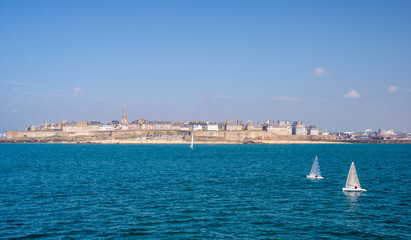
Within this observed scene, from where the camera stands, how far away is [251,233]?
1856 cm

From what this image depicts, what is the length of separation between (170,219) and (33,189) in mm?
16137

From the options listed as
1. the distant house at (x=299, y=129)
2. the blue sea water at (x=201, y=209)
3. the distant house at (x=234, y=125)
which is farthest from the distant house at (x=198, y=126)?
the blue sea water at (x=201, y=209)

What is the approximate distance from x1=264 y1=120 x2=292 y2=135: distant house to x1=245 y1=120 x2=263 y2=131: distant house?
12.2ft

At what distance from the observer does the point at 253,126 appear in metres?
190

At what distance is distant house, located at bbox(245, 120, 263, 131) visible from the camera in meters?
190

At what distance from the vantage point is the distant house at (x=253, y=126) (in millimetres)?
190375

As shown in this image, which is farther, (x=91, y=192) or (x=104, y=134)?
(x=104, y=134)

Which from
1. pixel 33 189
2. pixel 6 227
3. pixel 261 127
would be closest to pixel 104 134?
pixel 261 127

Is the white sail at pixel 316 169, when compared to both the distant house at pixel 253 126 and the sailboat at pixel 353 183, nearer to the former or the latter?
→ the sailboat at pixel 353 183

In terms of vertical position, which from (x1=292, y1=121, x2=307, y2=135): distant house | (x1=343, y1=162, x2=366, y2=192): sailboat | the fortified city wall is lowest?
(x1=343, y1=162, x2=366, y2=192): sailboat

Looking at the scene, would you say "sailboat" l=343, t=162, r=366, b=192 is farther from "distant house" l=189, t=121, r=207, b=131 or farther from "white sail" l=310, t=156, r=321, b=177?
"distant house" l=189, t=121, r=207, b=131

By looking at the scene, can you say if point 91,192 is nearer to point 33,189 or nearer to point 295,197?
point 33,189

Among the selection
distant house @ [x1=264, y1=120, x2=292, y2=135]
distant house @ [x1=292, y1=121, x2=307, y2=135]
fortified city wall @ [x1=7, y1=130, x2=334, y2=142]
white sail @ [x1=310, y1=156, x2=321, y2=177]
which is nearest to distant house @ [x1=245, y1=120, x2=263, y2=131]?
distant house @ [x1=264, y1=120, x2=292, y2=135]

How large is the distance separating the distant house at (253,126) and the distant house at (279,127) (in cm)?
371
